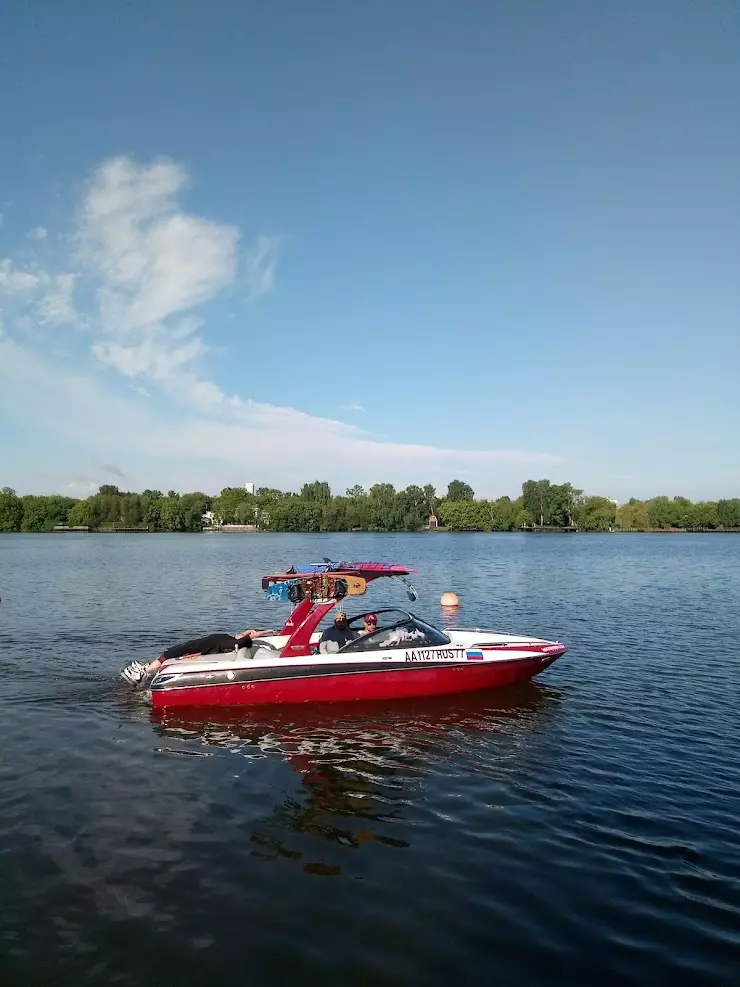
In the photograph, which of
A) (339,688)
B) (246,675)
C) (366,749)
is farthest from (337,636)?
(366,749)

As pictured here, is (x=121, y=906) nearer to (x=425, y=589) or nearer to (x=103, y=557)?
(x=425, y=589)

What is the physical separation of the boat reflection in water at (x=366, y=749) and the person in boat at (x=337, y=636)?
1.30 m

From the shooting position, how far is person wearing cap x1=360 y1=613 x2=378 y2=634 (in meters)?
15.4

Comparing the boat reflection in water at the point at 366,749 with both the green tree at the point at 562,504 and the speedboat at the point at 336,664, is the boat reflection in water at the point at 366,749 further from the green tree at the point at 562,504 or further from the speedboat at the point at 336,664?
the green tree at the point at 562,504

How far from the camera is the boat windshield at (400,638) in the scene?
49.8ft

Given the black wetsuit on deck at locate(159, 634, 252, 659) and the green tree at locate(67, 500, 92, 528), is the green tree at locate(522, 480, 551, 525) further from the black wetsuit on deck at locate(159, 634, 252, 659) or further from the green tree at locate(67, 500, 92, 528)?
the black wetsuit on deck at locate(159, 634, 252, 659)

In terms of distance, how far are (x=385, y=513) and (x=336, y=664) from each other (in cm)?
15490

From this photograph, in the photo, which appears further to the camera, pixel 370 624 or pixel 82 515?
pixel 82 515

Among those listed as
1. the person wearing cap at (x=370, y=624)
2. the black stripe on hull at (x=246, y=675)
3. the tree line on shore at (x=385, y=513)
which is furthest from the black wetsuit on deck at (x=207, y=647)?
the tree line on shore at (x=385, y=513)

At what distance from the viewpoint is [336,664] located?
1467 cm

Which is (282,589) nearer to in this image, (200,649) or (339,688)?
(339,688)

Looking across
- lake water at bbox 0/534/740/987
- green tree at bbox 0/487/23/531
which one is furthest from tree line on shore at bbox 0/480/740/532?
lake water at bbox 0/534/740/987

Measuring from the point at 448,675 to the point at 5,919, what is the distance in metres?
9.90

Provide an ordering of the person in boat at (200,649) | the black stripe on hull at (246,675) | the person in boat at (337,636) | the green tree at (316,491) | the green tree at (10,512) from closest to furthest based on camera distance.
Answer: the black stripe on hull at (246,675), the person in boat at (337,636), the person in boat at (200,649), the green tree at (10,512), the green tree at (316,491)
